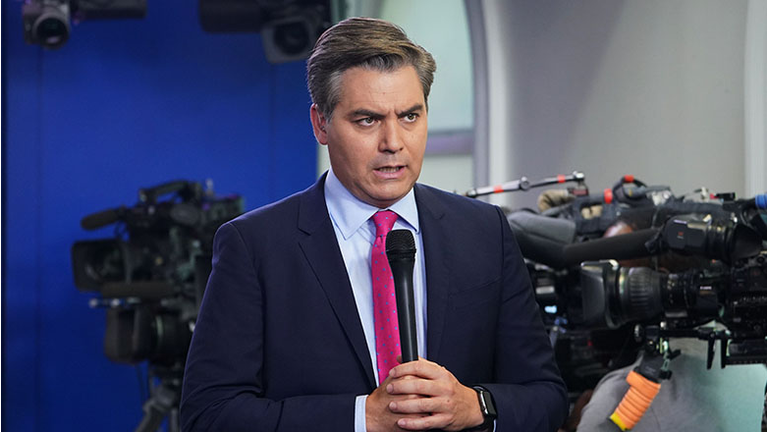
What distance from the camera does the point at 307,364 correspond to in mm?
1458

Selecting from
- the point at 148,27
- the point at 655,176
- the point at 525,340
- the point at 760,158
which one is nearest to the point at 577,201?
the point at 760,158

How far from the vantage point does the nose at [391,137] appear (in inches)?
56.6

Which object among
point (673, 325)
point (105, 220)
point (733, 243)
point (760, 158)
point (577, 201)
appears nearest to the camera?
point (733, 243)

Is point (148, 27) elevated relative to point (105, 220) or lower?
elevated

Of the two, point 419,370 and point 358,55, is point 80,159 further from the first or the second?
point 419,370

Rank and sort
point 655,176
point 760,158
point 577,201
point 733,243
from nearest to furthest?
point 733,243 < point 577,201 < point 760,158 < point 655,176

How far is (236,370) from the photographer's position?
4.70 feet

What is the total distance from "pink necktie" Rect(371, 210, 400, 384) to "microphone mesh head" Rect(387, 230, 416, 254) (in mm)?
74

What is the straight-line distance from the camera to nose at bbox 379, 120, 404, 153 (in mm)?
1437

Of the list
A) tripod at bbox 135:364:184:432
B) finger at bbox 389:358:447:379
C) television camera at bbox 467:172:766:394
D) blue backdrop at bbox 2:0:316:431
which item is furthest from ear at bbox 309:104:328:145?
blue backdrop at bbox 2:0:316:431

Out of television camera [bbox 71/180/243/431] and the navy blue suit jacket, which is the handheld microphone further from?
television camera [bbox 71/180/243/431]

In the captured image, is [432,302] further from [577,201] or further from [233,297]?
[577,201]

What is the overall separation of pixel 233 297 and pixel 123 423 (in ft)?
18.5

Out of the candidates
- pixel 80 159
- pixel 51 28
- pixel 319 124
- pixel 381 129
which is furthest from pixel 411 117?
pixel 80 159
